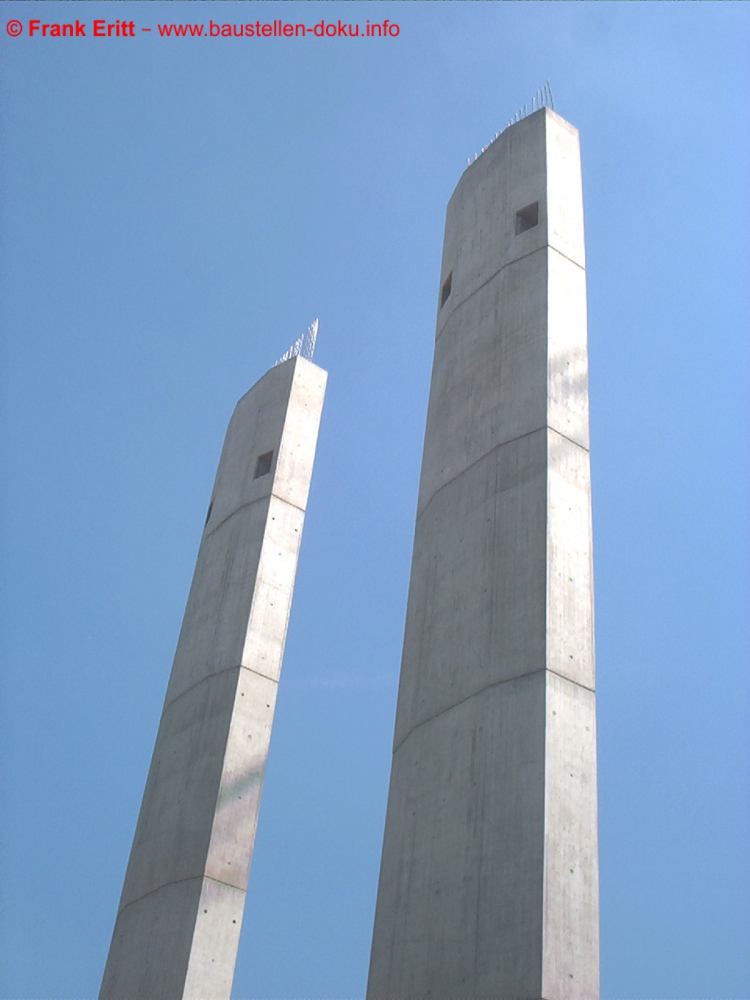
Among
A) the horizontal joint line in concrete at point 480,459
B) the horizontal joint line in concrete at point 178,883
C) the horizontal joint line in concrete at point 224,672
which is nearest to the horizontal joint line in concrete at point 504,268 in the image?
the horizontal joint line in concrete at point 480,459

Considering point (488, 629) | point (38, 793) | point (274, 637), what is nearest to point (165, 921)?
point (274, 637)

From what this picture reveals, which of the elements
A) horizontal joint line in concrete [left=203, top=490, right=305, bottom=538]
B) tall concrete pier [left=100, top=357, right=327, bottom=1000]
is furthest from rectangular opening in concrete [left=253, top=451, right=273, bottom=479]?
horizontal joint line in concrete [left=203, top=490, right=305, bottom=538]

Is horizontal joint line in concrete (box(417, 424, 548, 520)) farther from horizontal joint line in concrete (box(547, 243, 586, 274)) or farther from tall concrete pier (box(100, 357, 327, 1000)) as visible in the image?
tall concrete pier (box(100, 357, 327, 1000))

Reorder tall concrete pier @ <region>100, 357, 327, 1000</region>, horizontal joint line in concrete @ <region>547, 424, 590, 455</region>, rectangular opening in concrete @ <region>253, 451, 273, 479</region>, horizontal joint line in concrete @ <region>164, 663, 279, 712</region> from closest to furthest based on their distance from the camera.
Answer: horizontal joint line in concrete @ <region>547, 424, 590, 455</region> → tall concrete pier @ <region>100, 357, 327, 1000</region> → horizontal joint line in concrete @ <region>164, 663, 279, 712</region> → rectangular opening in concrete @ <region>253, 451, 273, 479</region>

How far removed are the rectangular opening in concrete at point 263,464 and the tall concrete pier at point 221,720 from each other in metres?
0.01

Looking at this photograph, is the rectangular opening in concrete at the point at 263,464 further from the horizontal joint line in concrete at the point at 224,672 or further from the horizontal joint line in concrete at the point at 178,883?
the horizontal joint line in concrete at the point at 178,883

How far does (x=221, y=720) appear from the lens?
36.1 feet

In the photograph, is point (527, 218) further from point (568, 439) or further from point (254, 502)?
point (254, 502)

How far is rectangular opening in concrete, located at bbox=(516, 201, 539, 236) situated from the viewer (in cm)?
962

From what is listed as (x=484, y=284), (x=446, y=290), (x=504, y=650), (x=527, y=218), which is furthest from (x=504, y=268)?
(x=504, y=650)

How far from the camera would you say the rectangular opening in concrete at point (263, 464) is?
13102 millimetres

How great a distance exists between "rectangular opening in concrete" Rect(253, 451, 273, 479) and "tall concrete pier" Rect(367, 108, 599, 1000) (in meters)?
3.78

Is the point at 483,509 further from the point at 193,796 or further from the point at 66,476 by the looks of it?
the point at 66,476

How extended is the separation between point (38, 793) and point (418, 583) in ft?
84.9
